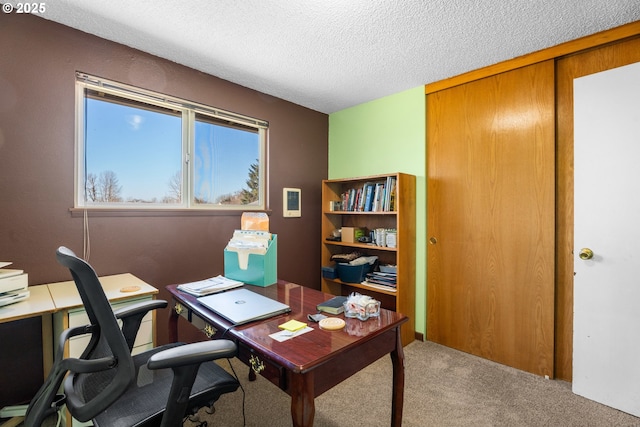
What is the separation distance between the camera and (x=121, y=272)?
2.23m

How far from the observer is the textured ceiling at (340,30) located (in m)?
1.82

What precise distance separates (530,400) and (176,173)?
3.17 metres

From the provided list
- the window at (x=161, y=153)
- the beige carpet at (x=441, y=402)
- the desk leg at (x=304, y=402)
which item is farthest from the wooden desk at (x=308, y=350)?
the window at (x=161, y=153)

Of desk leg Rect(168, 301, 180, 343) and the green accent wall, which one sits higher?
the green accent wall

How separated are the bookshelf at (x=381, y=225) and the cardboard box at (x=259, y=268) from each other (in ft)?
4.26

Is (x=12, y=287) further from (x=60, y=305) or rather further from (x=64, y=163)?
(x=64, y=163)

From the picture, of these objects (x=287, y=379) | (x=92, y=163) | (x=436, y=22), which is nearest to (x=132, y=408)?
(x=287, y=379)

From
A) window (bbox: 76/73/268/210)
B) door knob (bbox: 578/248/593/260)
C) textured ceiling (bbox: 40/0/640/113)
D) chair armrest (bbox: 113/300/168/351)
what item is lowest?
chair armrest (bbox: 113/300/168/351)

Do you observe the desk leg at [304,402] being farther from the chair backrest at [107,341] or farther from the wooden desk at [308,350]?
the chair backrest at [107,341]

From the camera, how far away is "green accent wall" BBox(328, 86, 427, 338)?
9.77 feet

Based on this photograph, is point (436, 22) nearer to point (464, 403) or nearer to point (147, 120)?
point (147, 120)

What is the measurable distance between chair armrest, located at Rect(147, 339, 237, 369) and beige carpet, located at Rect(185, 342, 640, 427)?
1035 millimetres

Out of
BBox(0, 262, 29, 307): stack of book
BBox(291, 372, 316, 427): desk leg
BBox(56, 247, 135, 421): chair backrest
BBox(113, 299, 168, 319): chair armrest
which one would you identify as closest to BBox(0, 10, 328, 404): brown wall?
BBox(0, 262, 29, 307): stack of book

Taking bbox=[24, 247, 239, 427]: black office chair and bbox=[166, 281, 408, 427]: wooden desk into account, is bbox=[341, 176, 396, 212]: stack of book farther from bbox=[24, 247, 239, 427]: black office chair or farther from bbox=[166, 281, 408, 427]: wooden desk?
bbox=[24, 247, 239, 427]: black office chair
